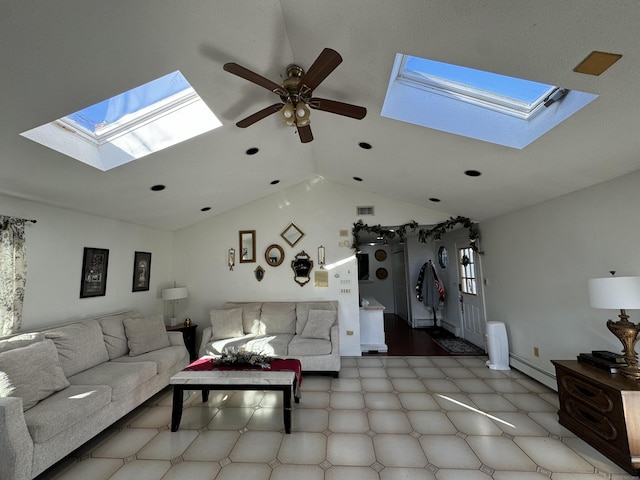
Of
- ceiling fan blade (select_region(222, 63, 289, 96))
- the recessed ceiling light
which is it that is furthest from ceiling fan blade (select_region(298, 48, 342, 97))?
the recessed ceiling light

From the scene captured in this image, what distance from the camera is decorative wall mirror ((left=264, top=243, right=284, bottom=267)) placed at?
17.0 ft

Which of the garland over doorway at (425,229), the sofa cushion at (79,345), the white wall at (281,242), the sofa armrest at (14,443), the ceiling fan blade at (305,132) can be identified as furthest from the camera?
the white wall at (281,242)

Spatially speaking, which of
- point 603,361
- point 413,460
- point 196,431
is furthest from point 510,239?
point 196,431

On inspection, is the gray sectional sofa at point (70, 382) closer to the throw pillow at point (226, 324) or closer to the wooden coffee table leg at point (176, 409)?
the wooden coffee table leg at point (176, 409)

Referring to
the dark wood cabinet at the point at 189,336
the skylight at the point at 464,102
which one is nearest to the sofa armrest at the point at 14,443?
the dark wood cabinet at the point at 189,336

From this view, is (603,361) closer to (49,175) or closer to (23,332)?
(49,175)

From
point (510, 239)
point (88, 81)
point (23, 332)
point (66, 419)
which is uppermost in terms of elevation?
point (88, 81)

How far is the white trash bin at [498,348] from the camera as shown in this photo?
401 centimetres

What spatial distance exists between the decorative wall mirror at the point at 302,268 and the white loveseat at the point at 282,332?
43 centimetres

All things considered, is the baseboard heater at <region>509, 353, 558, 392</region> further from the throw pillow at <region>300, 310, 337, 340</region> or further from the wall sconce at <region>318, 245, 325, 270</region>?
the wall sconce at <region>318, 245, 325, 270</region>

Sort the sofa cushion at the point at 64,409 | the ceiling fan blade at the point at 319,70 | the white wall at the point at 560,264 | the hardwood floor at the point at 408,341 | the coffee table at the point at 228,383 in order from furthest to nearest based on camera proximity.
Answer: the hardwood floor at the point at 408,341, the coffee table at the point at 228,383, the white wall at the point at 560,264, the sofa cushion at the point at 64,409, the ceiling fan blade at the point at 319,70

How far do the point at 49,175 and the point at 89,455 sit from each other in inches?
102

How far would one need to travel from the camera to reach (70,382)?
2648 mm

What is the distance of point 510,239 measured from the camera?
3988mm
